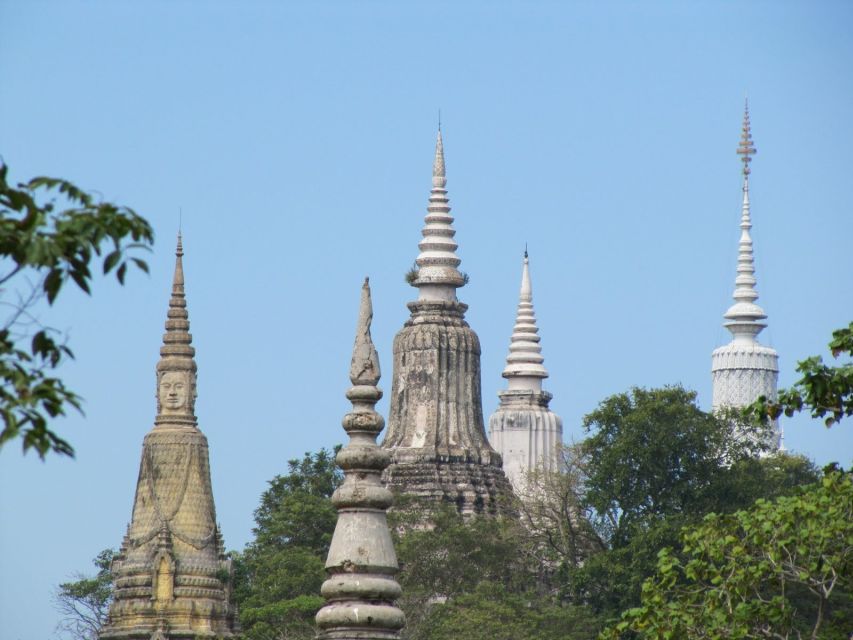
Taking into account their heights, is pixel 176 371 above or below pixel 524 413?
below

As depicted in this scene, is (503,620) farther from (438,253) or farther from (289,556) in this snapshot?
(438,253)

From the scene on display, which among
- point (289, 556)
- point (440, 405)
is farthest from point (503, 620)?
point (440, 405)

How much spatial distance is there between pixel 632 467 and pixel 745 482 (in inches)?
105

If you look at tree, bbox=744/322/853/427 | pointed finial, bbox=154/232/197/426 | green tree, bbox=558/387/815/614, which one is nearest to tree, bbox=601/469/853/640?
tree, bbox=744/322/853/427

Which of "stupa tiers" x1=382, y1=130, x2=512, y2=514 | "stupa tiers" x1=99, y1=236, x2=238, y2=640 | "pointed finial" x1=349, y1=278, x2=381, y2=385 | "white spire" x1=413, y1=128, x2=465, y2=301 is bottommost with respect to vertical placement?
"pointed finial" x1=349, y1=278, x2=381, y2=385

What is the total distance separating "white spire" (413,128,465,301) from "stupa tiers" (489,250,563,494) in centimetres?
734

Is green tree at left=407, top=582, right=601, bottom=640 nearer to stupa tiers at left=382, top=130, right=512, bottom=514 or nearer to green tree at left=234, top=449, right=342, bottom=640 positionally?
green tree at left=234, top=449, right=342, bottom=640

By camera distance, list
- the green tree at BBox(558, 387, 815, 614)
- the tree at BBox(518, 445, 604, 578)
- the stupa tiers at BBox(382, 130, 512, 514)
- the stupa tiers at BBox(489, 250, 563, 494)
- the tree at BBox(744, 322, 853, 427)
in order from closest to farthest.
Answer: the tree at BBox(744, 322, 853, 427) < the green tree at BBox(558, 387, 815, 614) < the tree at BBox(518, 445, 604, 578) < the stupa tiers at BBox(382, 130, 512, 514) < the stupa tiers at BBox(489, 250, 563, 494)

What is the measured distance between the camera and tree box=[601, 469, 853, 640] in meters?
30.5

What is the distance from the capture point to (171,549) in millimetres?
67375

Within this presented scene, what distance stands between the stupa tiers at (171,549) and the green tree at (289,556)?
109cm

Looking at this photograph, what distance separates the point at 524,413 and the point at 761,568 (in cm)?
6296

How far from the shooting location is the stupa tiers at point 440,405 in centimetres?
8138

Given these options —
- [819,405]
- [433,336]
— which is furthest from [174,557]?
[819,405]
